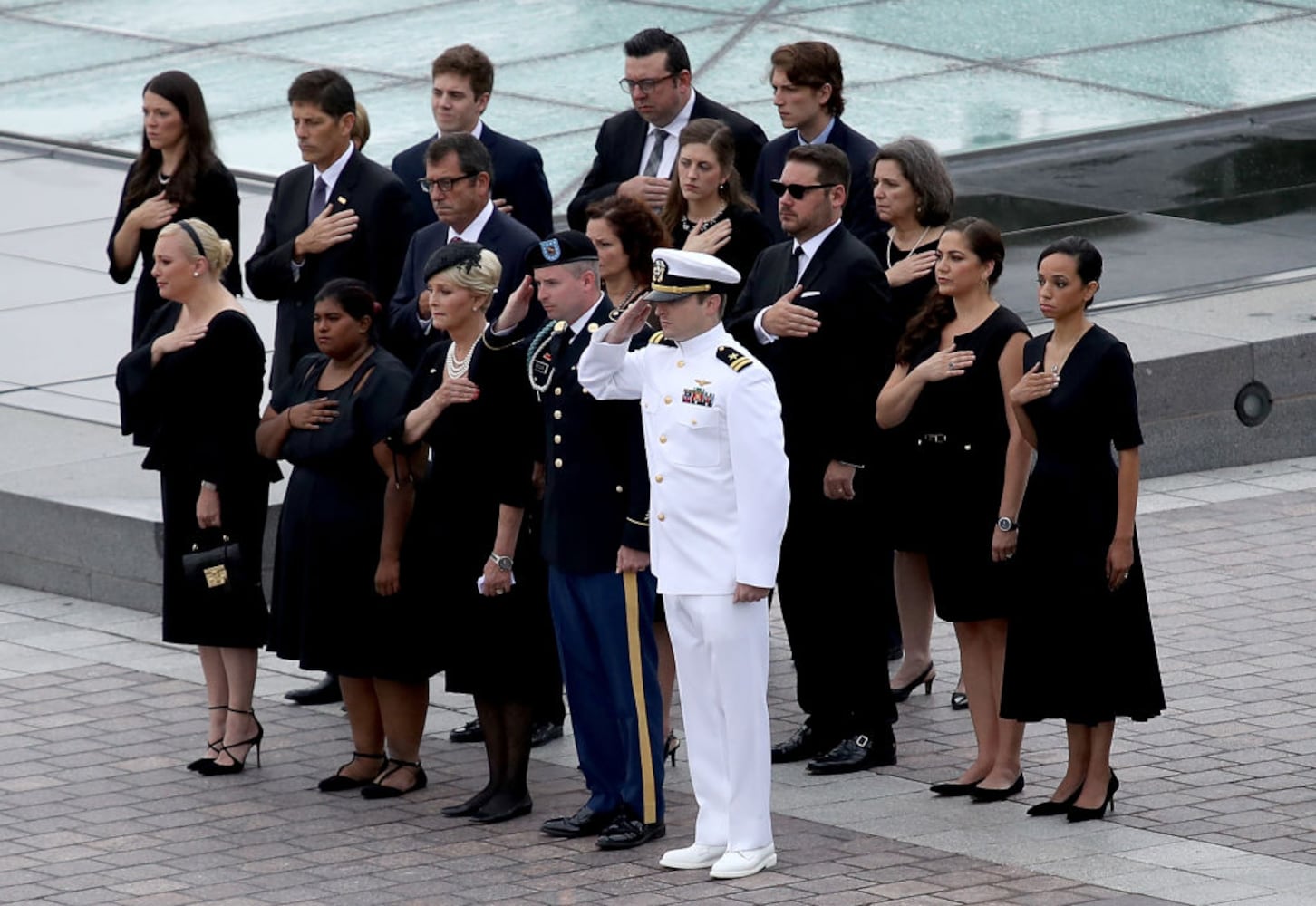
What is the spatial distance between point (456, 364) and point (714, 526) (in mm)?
1275

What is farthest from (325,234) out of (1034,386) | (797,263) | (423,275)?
(1034,386)

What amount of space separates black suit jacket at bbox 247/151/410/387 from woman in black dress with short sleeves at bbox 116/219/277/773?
697 millimetres

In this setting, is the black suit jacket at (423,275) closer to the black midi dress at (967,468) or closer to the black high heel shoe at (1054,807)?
the black midi dress at (967,468)

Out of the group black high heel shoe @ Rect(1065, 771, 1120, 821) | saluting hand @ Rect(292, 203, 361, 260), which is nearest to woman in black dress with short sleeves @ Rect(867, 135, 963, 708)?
black high heel shoe @ Rect(1065, 771, 1120, 821)

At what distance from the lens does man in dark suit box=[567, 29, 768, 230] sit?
1055 centimetres

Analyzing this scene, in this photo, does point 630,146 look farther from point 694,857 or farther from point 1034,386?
point 694,857

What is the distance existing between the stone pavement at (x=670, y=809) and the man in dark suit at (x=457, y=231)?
1533 millimetres

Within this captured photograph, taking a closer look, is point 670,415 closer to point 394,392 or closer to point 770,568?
point 770,568

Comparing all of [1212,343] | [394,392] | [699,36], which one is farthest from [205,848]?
[699,36]

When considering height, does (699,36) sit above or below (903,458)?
above

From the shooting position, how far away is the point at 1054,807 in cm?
843

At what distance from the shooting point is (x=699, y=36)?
2020cm

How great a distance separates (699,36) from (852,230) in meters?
10.6

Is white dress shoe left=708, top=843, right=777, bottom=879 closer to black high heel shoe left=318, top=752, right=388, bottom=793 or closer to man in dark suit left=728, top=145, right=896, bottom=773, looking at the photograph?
man in dark suit left=728, top=145, right=896, bottom=773
